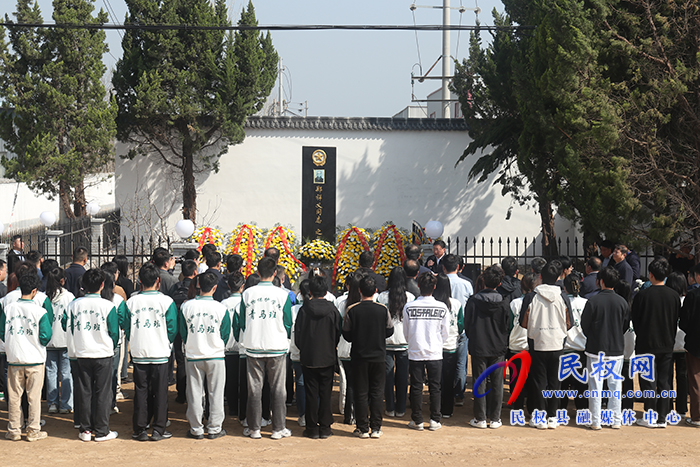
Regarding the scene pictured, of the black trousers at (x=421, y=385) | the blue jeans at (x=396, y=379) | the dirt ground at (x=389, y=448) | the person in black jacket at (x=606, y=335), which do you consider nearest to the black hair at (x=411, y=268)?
the blue jeans at (x=396, y=379)

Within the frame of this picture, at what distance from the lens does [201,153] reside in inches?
720

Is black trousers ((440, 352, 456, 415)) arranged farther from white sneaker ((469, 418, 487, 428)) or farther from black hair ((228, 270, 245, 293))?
black hair ((228, 270, 245, 293))

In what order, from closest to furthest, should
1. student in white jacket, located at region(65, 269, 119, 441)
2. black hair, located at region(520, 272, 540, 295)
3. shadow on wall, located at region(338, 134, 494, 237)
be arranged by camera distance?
student in white jacket, located at region(65, 269, 119, 441), black hair, located at region(520, 272, 540, 295), shadow on wall, located at region(338, 134, 494, 237)

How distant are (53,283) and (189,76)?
11.3 metres

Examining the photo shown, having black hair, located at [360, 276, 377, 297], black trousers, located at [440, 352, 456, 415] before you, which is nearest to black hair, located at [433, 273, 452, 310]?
black trousers, located at [440, 352, 456, 415]

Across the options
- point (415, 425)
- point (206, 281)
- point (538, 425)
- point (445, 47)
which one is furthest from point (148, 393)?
point (445, 47)

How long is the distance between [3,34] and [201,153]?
5397 mm

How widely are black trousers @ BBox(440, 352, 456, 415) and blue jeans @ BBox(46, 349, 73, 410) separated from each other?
3.68m

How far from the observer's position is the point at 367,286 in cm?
591

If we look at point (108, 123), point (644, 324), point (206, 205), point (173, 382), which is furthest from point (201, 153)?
point (644, 324)

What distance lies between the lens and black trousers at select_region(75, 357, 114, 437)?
5.86 meters

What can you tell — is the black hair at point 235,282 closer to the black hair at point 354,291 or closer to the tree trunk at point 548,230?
the black hair at point 354,291

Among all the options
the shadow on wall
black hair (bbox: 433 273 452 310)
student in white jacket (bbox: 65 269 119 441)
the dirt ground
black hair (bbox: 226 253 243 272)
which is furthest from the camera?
the shadow on wall

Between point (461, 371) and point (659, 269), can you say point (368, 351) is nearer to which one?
point (461, 371)
